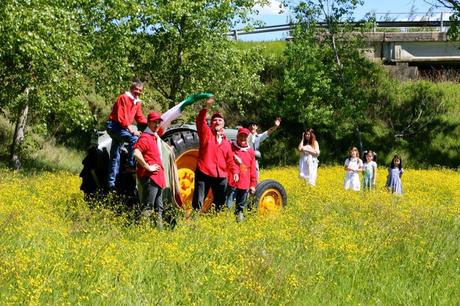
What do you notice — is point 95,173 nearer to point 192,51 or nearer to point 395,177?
point 395,177

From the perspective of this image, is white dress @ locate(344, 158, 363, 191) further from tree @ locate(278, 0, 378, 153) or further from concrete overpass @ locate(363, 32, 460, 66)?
concrete overpass @ locate(363, 32, 460, 66)

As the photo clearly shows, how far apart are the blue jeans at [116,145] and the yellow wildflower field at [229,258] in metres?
0.60

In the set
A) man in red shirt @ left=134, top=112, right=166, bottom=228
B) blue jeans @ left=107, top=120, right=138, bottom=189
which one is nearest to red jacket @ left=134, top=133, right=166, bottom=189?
man in red shirt @ left=134, top=112, right=166, bottom=228

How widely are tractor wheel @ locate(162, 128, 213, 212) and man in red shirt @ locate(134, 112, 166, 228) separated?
96 centimetres

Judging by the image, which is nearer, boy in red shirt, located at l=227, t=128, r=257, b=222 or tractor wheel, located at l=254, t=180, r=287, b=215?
boy in red shirt, located at l=227, t=128, r=257, b=222

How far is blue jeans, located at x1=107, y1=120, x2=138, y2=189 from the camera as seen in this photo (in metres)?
9.85

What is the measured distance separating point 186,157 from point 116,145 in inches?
42.8

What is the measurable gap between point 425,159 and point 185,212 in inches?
770

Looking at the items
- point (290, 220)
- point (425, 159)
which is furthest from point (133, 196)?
point (425, 159)

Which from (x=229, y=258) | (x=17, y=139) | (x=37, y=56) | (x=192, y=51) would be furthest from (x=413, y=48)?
(x=229, y=258)

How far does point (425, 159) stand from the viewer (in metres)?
27.0

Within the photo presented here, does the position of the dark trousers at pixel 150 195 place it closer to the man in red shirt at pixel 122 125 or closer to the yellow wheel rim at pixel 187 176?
the man in red shirt at pixel 122 125

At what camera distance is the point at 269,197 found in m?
11.4

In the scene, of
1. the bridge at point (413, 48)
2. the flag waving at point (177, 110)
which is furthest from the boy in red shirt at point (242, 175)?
the bridge at point (413, 48)
